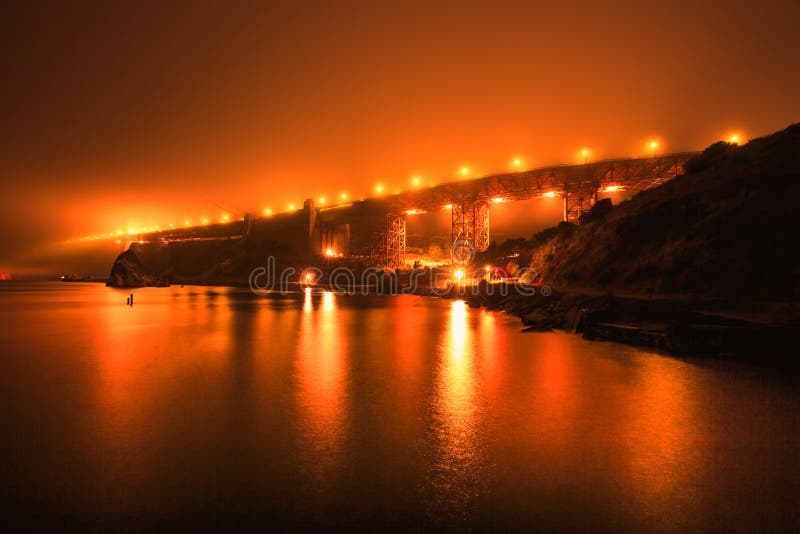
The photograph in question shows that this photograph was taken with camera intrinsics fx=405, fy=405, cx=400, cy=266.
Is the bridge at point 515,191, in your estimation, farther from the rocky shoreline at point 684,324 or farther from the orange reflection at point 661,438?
the orange reflection at point 661,438

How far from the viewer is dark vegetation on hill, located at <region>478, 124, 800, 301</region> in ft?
55.2

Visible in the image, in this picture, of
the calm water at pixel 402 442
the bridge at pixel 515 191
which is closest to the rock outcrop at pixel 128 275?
the bridge at pixel 515 191

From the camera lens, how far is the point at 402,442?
564cm

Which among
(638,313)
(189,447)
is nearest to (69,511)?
(189,447)

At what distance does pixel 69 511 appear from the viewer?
391 centimetres

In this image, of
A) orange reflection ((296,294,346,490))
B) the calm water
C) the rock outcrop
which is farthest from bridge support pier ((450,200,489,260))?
the rock outcrop

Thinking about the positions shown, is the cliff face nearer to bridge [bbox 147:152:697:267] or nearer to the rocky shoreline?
the rocky shoreline

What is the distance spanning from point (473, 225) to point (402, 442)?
1896 inches

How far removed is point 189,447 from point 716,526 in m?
6.00

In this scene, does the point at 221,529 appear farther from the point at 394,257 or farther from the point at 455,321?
the point at 394,257

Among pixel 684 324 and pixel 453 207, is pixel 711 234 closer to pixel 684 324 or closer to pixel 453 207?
pixel 684 324

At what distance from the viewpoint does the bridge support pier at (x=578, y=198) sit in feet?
140

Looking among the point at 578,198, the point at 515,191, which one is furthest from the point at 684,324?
the point at 515,191

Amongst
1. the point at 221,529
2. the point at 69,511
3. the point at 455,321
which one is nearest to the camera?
the point at 221,529
